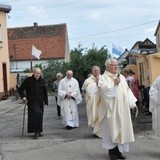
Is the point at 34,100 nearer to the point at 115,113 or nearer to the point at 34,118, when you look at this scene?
the point at 34,118

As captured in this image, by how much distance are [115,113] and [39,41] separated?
58.8 metres

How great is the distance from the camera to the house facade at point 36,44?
6425 cm

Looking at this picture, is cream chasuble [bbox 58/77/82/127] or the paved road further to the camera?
cream chasuble [bbox 58/77/82/127]

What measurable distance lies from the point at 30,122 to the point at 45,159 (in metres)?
3.54

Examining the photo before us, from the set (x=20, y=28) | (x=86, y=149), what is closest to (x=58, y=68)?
(x=20, y=28)

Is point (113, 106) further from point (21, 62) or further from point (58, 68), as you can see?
point (21, 62)

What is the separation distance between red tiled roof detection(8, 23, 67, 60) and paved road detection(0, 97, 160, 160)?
48463 millimetres

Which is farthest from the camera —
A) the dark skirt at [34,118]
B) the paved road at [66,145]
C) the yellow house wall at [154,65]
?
the yellow house wall at [154,65]

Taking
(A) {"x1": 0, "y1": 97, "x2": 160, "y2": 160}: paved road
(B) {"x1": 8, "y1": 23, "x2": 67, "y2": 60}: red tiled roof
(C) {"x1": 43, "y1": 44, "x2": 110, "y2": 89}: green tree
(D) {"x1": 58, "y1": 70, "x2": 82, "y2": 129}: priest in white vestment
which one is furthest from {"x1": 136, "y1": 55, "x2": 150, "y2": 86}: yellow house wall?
(B) {"x1": 8, "y1": 23, "x2": 67, "y2": 60}: red tiled roof

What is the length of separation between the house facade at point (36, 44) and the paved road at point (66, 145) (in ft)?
155

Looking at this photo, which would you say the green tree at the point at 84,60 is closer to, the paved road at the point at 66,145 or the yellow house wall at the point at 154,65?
the yellow house wall at the point at 154,65

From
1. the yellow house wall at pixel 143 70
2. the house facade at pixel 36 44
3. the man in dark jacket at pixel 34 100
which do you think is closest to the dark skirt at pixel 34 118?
the man in dark jacket at pixel 34 100

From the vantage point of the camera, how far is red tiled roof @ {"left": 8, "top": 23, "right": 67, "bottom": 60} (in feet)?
213

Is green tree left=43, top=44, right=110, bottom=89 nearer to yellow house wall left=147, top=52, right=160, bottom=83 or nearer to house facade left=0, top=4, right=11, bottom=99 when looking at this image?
house facade left=0, top=4, right=11, bottom=99
